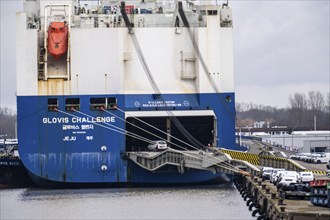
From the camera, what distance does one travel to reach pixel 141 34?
189ft

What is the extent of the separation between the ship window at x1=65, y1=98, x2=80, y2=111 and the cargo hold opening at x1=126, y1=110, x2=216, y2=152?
8.51 ft

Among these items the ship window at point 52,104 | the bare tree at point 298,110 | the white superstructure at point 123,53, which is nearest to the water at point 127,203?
the ship window at point 52,104

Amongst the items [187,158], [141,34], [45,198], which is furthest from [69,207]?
[141,34]

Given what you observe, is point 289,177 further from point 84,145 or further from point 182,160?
point 84,145

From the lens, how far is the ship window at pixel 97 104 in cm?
5667

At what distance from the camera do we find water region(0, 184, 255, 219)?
43.2 meters

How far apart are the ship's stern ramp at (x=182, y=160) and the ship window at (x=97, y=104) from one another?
261 cm

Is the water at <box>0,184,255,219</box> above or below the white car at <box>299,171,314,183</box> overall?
below

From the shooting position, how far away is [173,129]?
59.0m

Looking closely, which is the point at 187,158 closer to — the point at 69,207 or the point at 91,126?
the point at 91,126

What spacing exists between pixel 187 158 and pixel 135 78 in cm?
531

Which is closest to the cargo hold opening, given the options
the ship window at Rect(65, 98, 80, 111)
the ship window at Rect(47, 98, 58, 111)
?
the ship window at Rect(65, 98, 80, 111)

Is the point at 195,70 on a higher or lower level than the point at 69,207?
higher

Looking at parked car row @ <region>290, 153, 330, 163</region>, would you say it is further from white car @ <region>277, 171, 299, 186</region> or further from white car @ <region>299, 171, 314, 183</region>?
white car @ <region>277, 171, 299, 186</region>
